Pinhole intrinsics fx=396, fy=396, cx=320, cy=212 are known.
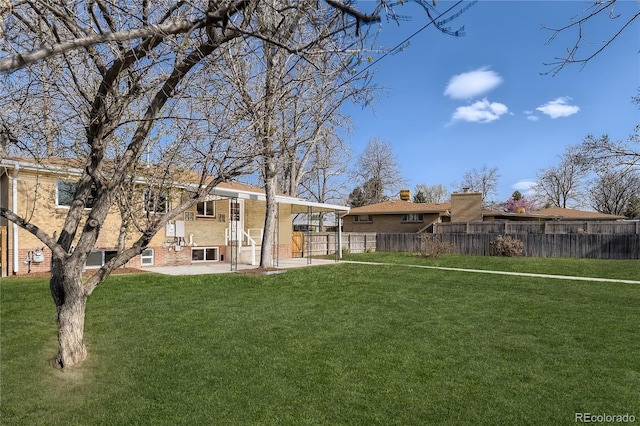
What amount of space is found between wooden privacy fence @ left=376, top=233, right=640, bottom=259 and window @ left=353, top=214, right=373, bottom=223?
8.99 m

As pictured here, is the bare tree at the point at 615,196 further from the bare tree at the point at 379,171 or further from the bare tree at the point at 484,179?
the bare tree at the point at 379,171

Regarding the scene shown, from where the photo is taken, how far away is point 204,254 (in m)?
16.5

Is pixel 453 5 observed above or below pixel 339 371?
above

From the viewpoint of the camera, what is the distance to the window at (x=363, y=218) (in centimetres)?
3378

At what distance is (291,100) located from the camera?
5648 millimetres

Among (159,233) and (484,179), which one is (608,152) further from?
(484,179)

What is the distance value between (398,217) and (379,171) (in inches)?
654

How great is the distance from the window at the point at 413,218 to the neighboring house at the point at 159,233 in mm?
13431

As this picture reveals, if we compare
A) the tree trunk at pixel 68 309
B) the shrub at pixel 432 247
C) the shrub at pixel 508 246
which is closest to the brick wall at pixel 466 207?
the shrub at pixel 432 247

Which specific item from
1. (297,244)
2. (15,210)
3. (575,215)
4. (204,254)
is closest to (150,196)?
(15,210)

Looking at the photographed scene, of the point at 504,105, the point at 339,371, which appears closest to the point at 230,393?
the point at 339,371

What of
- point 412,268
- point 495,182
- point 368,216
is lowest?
point 412,268

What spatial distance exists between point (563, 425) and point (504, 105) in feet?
69.2

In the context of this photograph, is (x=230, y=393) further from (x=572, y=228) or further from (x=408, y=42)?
(x=572, y=228)
